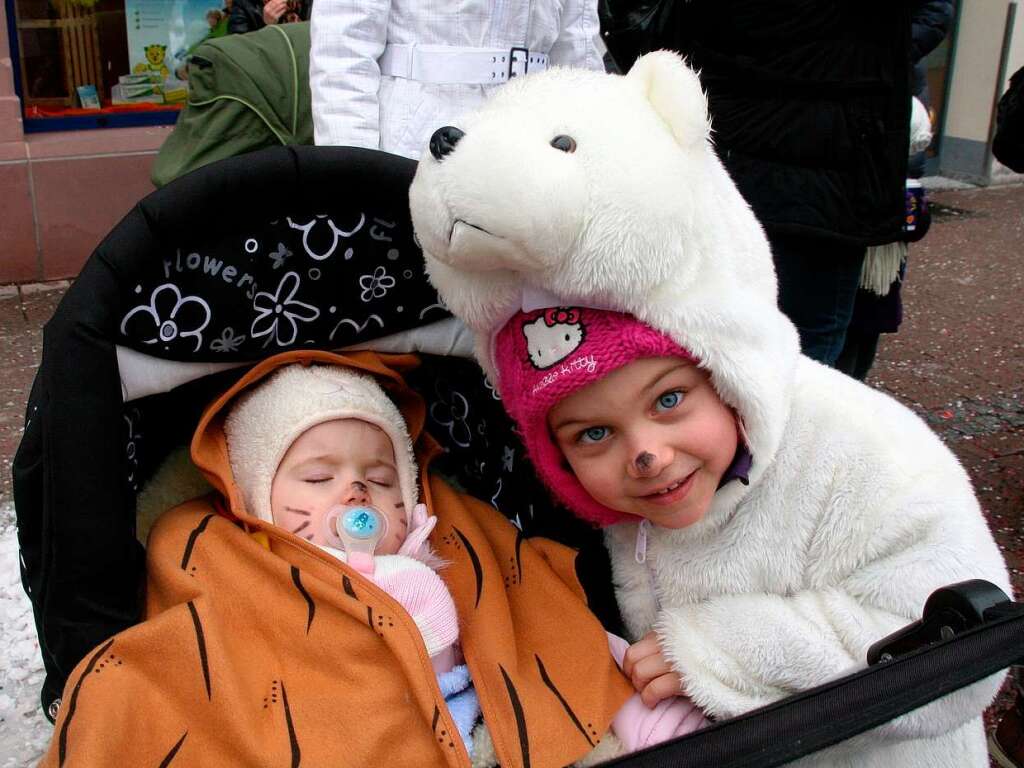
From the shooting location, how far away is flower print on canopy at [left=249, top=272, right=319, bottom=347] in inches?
67.7

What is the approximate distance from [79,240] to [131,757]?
4527mm

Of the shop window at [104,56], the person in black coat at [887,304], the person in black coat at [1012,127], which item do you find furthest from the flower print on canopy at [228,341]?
the shop window at [104,56]

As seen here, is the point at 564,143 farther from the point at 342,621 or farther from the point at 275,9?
the point at 275,9

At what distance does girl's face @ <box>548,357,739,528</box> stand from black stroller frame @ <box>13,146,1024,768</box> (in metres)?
0.31

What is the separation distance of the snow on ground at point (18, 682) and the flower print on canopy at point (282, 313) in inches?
48.6

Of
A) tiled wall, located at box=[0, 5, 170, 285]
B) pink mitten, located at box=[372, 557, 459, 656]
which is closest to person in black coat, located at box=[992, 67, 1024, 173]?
pink mitten, located at box=[372, 557, 459, 656]

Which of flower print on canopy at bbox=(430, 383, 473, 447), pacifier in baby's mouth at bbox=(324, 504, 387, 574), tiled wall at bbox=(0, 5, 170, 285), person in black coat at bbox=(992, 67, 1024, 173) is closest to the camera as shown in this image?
pacifier in baby's mouth at bbox=(324, 504, 387, 574)

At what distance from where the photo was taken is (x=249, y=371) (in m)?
1.77

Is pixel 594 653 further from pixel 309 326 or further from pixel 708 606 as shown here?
pixel 309 326

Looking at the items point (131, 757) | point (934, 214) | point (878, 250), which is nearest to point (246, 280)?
point (131, 757)

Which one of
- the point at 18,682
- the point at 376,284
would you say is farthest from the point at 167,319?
the point at 18,682

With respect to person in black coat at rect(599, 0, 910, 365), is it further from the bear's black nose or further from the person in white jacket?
the bear's black nose

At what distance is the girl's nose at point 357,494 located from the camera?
5.70 feet

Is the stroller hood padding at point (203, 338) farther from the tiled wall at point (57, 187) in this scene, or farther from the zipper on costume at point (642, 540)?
the tiled wall at point (57, 187)
